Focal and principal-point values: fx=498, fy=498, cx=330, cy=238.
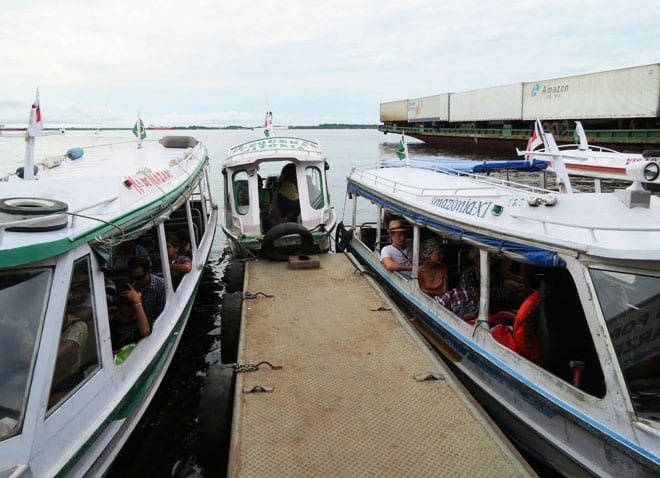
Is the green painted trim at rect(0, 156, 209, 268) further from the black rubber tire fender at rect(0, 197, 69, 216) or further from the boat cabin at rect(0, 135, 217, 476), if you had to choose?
the black rubber tire fender at rect(0, 197, 69, 216)

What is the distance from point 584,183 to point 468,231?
2219cm

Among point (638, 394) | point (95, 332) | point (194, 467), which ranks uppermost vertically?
point (95, 332)

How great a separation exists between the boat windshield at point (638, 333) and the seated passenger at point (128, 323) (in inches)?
157

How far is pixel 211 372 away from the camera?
180 inches

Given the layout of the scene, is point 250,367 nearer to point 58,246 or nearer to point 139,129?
point 58,246

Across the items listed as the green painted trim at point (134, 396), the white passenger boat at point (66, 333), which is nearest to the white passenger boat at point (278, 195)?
the green painted trim at point (134, 396)

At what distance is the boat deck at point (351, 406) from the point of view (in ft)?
10.9

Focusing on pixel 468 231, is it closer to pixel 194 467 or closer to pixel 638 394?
pixel 638 394

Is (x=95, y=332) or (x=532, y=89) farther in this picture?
(x=532, y=89)

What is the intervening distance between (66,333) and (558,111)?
3723 centimetres

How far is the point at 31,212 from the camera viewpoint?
335 cm

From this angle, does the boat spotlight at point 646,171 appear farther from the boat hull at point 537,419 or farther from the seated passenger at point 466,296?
the seated passenger at point 466,296

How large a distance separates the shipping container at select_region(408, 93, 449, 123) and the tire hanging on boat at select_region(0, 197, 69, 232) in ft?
168

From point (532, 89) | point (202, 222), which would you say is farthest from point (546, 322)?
point (532, 89)
